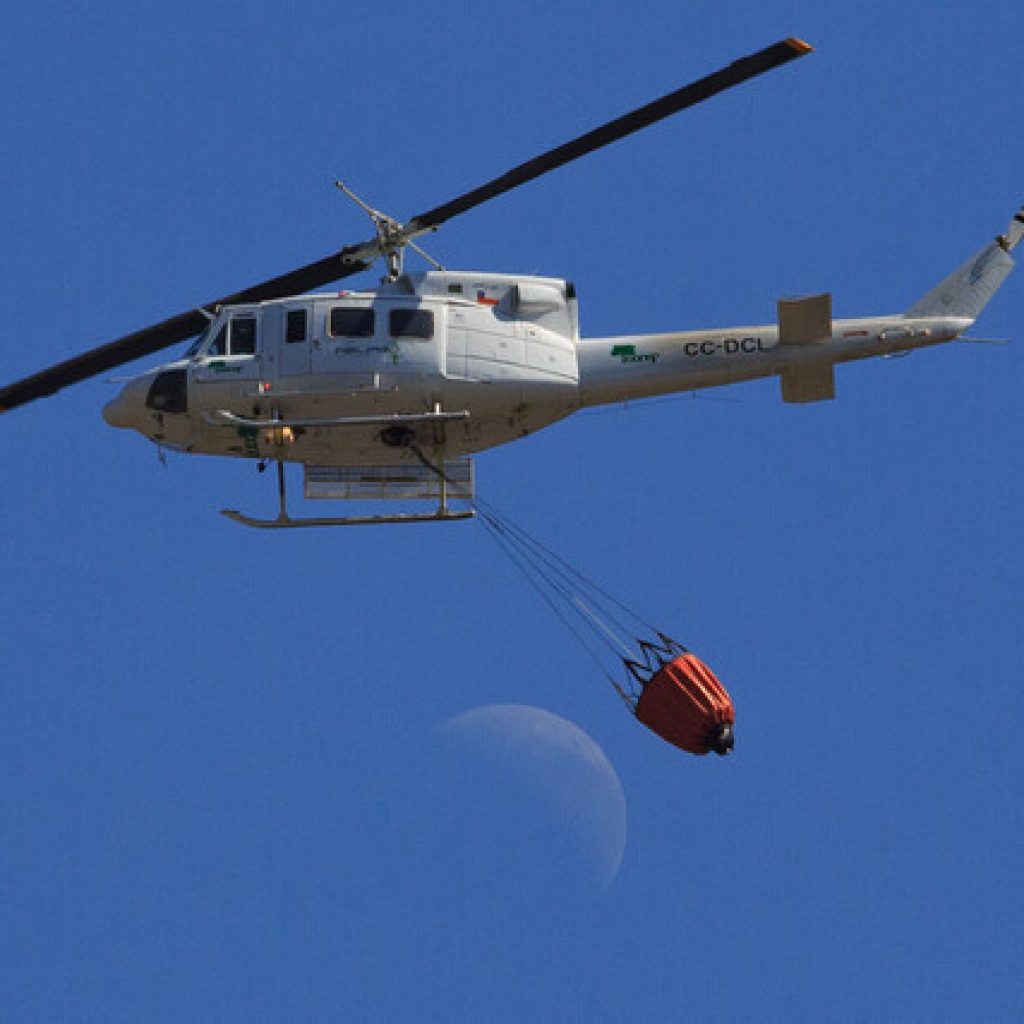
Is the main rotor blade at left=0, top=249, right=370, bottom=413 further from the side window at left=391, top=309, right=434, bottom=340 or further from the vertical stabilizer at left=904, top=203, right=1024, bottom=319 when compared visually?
the vertical stabilizer at left=904, top=203, right=1024, bottom=319

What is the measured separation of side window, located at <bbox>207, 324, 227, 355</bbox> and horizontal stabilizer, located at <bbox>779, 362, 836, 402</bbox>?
243 inches

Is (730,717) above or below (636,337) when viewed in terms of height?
below

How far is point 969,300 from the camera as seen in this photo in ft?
81.3

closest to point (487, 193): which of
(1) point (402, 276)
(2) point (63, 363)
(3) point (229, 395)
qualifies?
(1) point (402, 276)

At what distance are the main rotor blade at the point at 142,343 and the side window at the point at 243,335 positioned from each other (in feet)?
1.87

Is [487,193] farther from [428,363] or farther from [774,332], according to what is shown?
[774,332]

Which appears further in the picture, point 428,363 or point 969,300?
point 969,300

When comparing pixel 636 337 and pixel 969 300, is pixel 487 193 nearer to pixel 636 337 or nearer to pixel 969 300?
pixel 636 337

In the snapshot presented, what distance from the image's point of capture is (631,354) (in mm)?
24047

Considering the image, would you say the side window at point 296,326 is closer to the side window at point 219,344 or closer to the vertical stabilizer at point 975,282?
the side window at point 219,344

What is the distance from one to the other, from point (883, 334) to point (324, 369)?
6.24m

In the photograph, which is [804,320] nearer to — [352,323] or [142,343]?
[352,323]

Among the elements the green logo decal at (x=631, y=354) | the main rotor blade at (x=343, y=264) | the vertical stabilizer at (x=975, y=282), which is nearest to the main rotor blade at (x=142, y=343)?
the main rotor blade at (x=343, y=264)

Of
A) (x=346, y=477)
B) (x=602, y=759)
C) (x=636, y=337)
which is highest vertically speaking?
(x=636, y=337)
